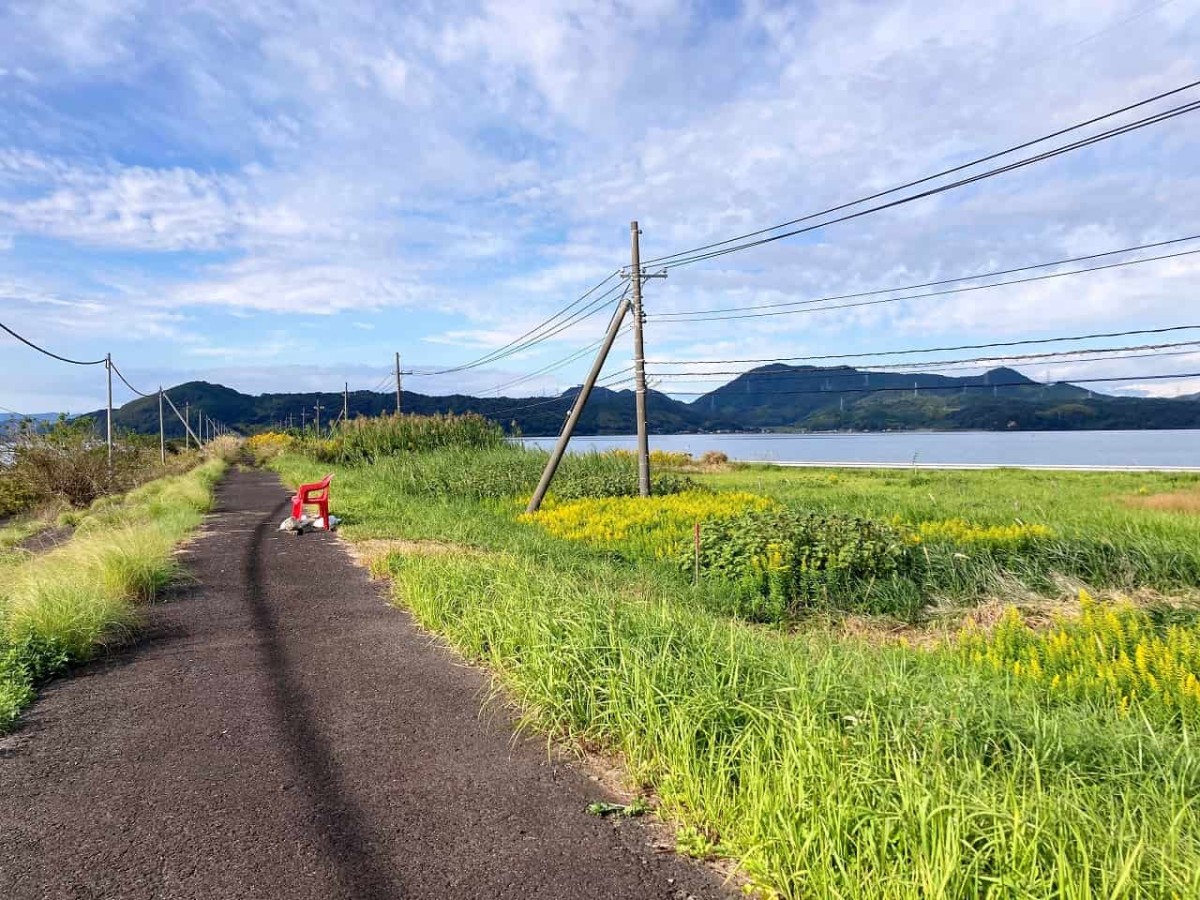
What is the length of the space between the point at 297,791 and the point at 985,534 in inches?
333

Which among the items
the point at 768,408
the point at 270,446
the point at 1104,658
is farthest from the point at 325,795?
the point at 768,408

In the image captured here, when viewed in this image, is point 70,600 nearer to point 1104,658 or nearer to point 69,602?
point 69,602

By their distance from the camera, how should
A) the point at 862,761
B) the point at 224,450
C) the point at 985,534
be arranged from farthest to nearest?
the point at 224,450 → the point at 985,534 → the point at 862,761

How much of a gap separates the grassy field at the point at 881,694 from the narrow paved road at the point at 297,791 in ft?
1.15

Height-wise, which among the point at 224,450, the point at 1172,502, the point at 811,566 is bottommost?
the point at 1172,502

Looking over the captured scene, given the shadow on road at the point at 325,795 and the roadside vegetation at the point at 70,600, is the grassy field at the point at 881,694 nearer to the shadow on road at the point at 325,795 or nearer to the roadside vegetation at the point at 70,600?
the shadow on road at the point at 325,795

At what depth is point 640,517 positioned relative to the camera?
12.0 metres

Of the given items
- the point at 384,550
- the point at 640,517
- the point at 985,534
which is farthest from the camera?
the point at 640,517

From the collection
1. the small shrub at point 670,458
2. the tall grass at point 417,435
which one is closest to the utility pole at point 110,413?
the tall grass at point 417,435

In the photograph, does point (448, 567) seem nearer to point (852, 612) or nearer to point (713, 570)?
point (713, 570)

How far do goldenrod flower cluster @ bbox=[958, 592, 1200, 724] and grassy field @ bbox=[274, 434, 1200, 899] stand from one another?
0.08 feet

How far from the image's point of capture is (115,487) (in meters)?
22.3

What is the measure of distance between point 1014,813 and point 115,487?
2563cm

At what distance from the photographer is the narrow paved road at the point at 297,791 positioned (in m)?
2.73
